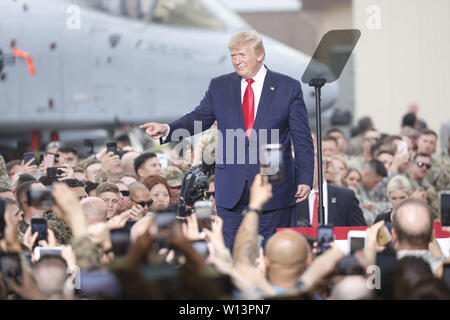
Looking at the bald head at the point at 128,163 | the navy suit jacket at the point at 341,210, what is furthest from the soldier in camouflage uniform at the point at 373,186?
the bald head at the point at 128,163

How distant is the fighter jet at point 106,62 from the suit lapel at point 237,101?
5.04 meters

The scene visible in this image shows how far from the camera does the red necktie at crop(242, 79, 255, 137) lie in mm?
3951

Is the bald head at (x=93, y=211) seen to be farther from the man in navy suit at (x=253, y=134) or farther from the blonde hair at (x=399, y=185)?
the blonde hair at (x=399, y=185)

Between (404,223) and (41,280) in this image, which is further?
(404,223)

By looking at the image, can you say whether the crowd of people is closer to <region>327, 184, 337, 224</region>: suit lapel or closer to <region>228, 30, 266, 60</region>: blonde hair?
<region>228, 30, 266, 60</region>: blonde hair

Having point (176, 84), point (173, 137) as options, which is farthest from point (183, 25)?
point (173, 137)

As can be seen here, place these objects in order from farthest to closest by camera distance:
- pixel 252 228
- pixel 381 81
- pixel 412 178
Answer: pixel 381 81, pixel 412 178, pixel 252 228

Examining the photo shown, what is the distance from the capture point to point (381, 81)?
16.0 metres

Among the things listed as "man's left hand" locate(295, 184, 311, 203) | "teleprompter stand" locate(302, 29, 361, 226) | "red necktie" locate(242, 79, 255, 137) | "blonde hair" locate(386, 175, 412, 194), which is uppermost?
"teleprompter stand" locate(302, 29, 361, 226)

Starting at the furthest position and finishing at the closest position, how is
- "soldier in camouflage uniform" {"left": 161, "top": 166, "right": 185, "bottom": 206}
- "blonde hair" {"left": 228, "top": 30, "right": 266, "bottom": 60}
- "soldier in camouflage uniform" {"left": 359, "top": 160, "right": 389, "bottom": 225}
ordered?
"soldier in camouflage uniform" {"left": 359, "top": 160, "right": 389, "bottom": 225}, "soldier in camouflage uniform" {"left": 161, "top": 166, "right": 185, "bottom": 206}, "blonde hair" {"left": 228, "top": 30, "right": 266, "bottom": 60}

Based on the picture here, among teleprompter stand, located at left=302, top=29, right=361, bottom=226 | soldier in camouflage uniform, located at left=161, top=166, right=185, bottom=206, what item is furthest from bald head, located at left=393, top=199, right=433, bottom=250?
soldier in camouflage uniform, located at left=161, top=166, right=185, bottom=206

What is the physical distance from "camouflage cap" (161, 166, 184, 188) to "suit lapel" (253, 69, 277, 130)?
213 centimetres

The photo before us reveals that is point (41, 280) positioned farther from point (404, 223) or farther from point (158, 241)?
point (404, 223)
